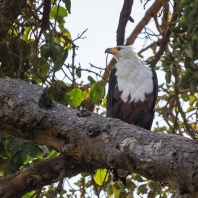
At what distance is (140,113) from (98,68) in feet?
2.47

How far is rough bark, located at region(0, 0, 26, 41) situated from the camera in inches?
129

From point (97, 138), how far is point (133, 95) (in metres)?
2.28

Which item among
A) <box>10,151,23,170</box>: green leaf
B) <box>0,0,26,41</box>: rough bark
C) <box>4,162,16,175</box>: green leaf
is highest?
<box>0,0,26,41</box>: rough bark

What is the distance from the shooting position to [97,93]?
3414 mm

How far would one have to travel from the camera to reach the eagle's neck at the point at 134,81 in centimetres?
410

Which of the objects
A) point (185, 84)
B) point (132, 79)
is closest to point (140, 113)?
point (132, 79)

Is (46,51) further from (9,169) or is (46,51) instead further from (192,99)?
(192,99)

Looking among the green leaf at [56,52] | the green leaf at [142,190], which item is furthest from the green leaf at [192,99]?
the green leaf at [56,52]

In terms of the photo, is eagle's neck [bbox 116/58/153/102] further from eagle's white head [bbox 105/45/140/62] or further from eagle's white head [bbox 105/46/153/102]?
eagle's white head [bbox 105/45/140/62]

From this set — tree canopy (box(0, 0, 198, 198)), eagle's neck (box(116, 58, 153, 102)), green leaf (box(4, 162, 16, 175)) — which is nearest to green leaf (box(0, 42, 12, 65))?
tree canopy (box(0, 0, 198, 198))

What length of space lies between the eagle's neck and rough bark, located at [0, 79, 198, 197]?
206cm

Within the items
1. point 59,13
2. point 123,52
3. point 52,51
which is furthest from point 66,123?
point 123,52

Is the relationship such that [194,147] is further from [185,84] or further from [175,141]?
[185,84]

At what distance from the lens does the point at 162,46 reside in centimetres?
423
